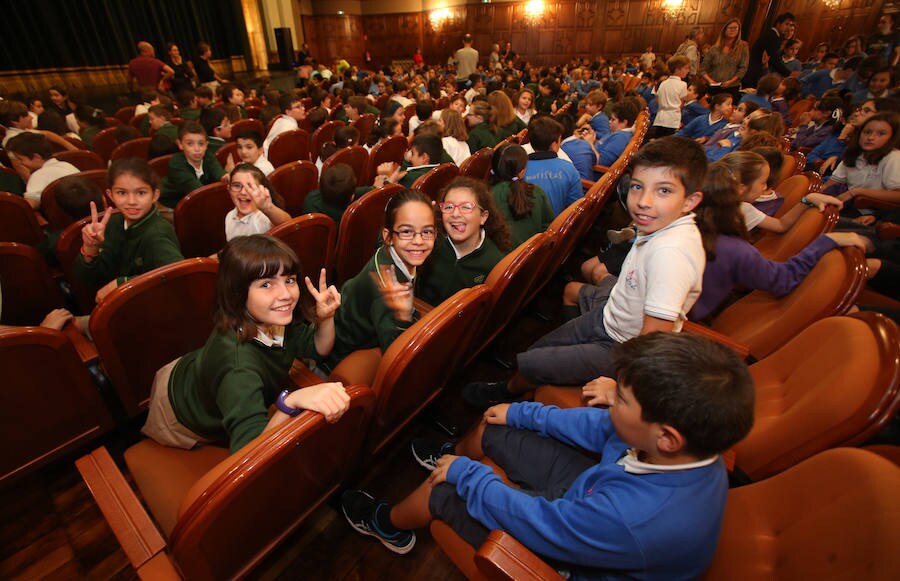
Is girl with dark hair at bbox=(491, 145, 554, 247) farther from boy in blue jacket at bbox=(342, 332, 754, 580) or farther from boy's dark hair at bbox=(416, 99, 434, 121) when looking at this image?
boy's dark hair at bbox=(416, 99, 434, 121)

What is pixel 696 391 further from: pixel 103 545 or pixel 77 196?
pixel 77 196

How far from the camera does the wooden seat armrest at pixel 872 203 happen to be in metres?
2.57

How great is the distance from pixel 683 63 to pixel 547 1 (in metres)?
10.9

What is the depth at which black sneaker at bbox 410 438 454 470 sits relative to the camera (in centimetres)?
155

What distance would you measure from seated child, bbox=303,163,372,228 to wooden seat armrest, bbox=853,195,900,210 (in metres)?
3.33

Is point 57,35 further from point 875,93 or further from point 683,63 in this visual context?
point 875,93

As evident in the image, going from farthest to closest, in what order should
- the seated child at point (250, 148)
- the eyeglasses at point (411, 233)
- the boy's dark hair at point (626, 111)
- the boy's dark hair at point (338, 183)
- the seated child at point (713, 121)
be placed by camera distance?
1. the seated child at point (713, 121)
2. the boy's dark hair at point (626, 111)
3. the seated child at point (250, 148)
4. the boy's dark hair at point (338, 183)
5. the eyeglasses at point (411, 233)

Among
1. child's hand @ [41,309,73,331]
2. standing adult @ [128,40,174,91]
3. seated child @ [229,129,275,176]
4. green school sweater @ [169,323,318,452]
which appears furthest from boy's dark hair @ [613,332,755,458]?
standing adult @ [128,40,174,91]

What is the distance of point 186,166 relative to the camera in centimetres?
293

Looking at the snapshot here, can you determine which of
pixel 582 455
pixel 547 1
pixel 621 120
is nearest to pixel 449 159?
pixel 621 120

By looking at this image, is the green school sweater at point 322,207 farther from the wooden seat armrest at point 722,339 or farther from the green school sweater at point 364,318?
the wooden seat armrest at point 722,339

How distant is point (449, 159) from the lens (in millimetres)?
3305

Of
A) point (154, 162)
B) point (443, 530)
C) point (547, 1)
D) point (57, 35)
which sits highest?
point (547, 1)

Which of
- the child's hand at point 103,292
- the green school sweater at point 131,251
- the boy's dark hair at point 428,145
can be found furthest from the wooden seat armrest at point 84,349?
the boy's dark hair at point 428,145
